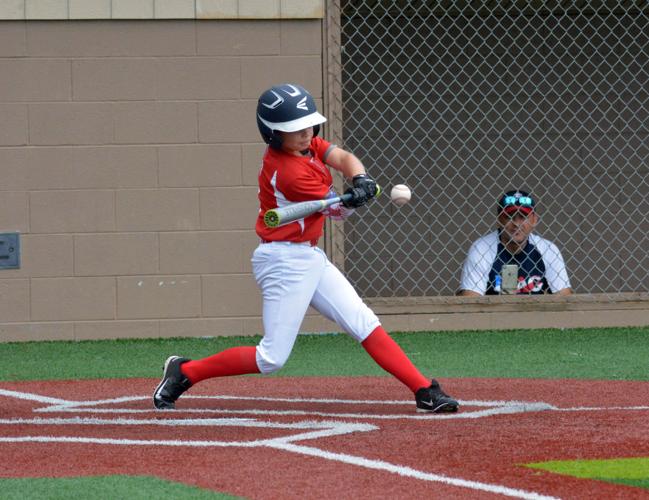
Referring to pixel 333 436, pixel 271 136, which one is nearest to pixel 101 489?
pixel 333 436

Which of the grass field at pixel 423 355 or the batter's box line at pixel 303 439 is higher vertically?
the batter's box line at pixel 303 439

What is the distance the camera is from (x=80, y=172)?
916 centimetres

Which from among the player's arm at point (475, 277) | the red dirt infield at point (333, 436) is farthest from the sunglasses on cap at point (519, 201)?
the red dirt infield at point (333, 436)

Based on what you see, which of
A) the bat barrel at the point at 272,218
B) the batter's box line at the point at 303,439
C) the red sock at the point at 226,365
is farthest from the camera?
the red sock at the point at 226,365

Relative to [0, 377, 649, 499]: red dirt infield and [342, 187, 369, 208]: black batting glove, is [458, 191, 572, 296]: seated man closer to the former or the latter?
[0, 377, 649, 499]: red dirt infield

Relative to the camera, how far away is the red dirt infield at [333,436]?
399 centimetres

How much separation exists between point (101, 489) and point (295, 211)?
5.86ft

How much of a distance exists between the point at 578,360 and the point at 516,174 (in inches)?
150

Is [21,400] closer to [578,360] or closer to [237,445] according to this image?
[237,445]

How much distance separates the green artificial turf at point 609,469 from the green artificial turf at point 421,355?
8.75 feet

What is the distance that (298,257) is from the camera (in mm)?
5582

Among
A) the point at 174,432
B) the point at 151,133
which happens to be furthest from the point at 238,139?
the point at 174,432

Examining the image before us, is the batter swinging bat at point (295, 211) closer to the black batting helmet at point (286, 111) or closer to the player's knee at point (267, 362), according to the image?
the black batting helmet at point (286, 111)

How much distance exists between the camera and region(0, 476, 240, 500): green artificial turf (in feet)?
12.4
